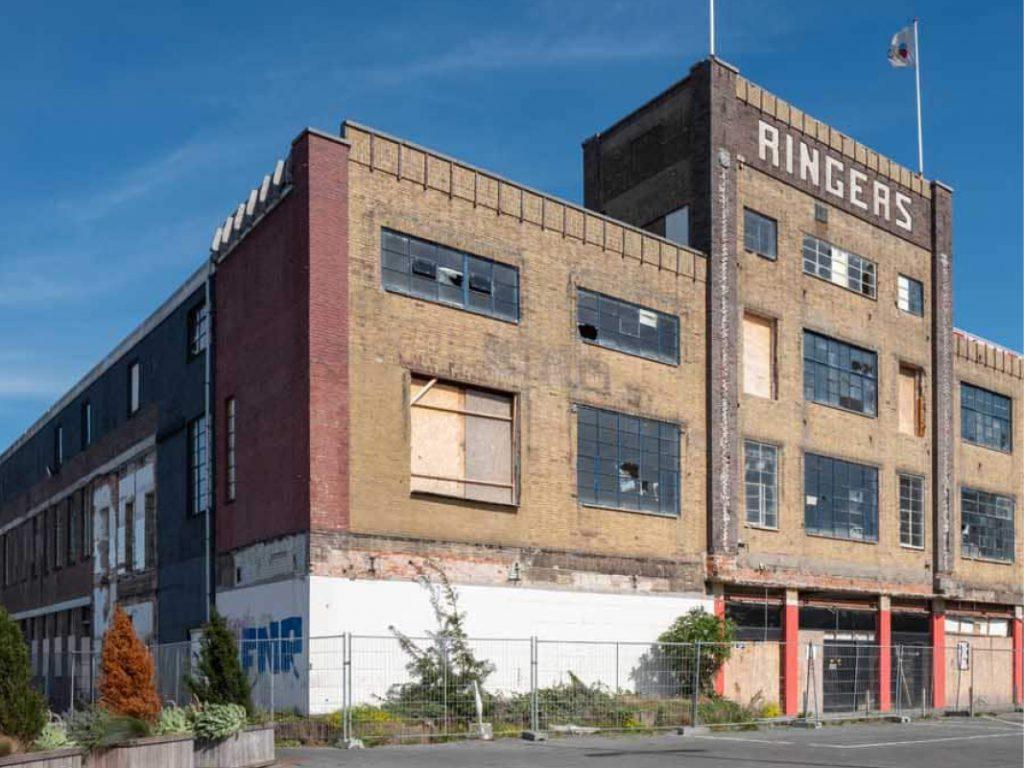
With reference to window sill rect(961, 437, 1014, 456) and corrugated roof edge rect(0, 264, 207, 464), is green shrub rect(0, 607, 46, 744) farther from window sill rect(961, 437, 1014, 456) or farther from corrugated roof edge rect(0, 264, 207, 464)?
window sill rect(961, 437, 1014, 456)

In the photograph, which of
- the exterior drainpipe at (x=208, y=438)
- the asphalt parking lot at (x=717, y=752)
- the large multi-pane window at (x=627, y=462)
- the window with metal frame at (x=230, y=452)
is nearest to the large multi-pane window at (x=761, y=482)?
the large multi-pane window at (x=627, y=462)

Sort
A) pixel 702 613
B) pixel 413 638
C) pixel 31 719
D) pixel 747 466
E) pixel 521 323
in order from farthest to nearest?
pixel 747 466 < pixel 702 613 < pixel 521 323 < pixel 413 638 < pixel 31 719

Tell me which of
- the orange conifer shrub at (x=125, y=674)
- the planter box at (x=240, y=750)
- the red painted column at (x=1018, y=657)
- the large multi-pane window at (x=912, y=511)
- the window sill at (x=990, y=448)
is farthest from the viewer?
the window sill at (x=990, y=448)

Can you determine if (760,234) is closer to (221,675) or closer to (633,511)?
(633,511)

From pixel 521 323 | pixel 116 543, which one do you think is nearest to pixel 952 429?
pixel 521 323

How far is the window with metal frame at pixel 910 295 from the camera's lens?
39219mm

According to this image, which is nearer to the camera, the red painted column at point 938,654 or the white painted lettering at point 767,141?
the white painted lettering at point 767,141

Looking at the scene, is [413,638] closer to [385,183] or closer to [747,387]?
[385,183]

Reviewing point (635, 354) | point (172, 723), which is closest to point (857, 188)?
point (635, 354)

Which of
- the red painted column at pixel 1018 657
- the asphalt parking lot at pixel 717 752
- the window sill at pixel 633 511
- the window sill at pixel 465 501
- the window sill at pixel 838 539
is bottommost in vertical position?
the red painted column at pixel 1018 657

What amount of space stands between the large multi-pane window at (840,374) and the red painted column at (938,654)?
690 centimetres

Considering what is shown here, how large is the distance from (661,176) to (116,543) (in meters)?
19.2

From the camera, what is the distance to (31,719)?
16.5 metres

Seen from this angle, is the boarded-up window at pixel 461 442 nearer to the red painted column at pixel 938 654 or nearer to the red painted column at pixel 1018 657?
the red painted column at pixel 938 654
